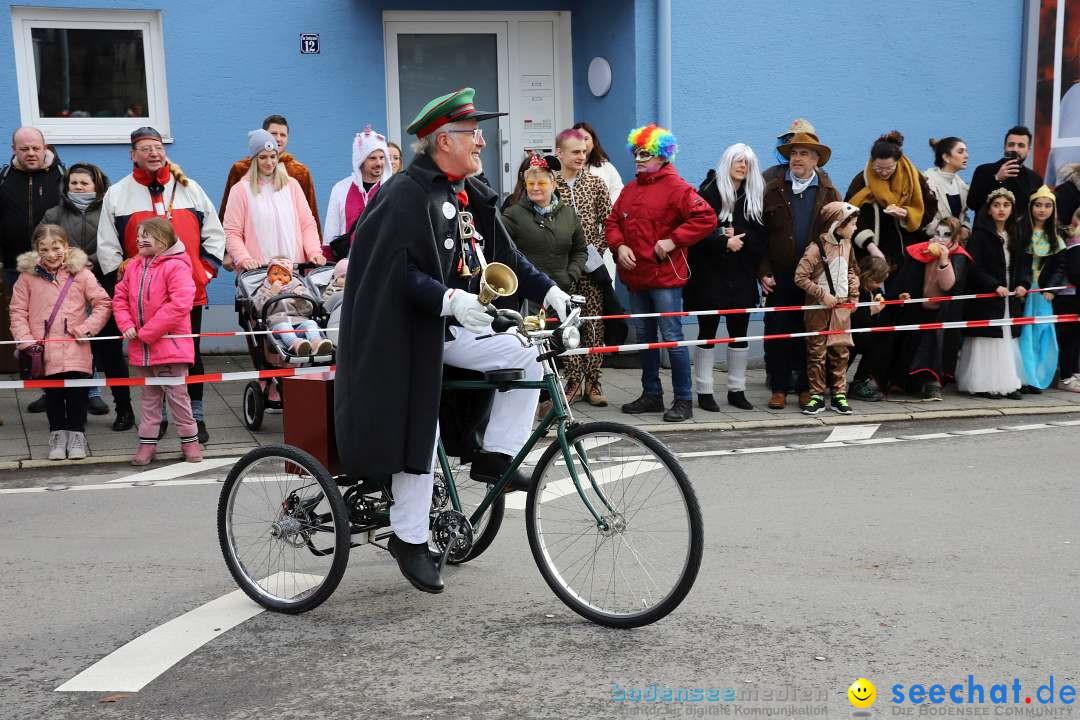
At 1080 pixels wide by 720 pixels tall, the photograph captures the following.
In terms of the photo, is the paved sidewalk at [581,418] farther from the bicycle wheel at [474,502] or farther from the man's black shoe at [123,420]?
the bicycle wheel at [474,502]

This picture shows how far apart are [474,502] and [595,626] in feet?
2.65

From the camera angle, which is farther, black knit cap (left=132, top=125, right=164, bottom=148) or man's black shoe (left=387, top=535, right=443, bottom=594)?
black knit cap (left=132, top=125, right=164, bottom=148)

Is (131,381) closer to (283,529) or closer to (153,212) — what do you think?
(153,212)

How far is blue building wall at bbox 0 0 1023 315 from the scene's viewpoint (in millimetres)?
11969

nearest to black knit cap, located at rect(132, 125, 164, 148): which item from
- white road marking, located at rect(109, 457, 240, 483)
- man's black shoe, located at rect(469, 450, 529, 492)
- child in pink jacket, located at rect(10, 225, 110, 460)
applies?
child in pink jacket, located at rect(10, 225, 110, 460)

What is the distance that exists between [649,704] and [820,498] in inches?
122

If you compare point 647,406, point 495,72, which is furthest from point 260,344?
point 495,72

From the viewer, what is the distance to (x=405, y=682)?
4.41m

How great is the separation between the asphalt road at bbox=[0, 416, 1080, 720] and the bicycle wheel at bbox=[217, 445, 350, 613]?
0.62 ft

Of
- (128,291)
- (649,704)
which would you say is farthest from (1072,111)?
(649,704)

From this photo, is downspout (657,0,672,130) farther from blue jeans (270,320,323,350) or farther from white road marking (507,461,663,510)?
white road marking (507,461,663,510)

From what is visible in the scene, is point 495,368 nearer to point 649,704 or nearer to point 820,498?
point 649,704

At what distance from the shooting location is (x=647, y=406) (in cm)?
992
